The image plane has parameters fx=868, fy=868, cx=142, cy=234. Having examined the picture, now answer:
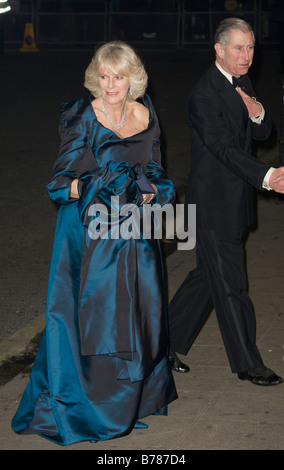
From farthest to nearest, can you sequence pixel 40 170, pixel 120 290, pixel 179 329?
1. pixel 40 170
2. pixel 179 329
3. pixel 120 290

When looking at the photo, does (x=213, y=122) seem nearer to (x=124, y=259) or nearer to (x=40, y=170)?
(x=124, y=259)

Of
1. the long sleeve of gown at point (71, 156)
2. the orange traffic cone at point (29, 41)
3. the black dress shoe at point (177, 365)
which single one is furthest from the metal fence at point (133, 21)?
the long sleeve of gown at point (71, 156)

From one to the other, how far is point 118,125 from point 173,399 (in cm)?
158

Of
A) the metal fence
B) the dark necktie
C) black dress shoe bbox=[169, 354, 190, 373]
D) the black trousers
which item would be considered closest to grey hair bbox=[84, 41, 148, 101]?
the dark necktie

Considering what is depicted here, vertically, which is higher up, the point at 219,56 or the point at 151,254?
the point at 219,56

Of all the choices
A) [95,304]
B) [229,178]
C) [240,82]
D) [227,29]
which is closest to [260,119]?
[240,82]

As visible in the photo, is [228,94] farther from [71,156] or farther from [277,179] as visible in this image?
[71,156]

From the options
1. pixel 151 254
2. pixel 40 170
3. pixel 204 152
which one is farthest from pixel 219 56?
pixel 40 170

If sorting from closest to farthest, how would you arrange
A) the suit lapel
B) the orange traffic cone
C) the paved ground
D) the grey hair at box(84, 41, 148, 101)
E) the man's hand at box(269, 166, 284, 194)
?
the grey hair at box(84, 41, 148, 101) < the paved ground < the man's hand at box(269, 166, 284, 194) < the suit lapel < the orange traffic cone

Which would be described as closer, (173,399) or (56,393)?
(56,393)

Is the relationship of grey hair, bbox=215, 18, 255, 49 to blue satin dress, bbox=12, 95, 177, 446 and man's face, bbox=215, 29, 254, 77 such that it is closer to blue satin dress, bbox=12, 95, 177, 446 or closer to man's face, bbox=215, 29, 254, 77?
man's face, bbox=215, 29, 254, 77

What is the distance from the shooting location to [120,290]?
453 centimetres

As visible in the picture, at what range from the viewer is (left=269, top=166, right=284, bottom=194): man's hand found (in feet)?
15.9

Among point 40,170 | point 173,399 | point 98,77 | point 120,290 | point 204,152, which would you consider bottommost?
point 40,170
